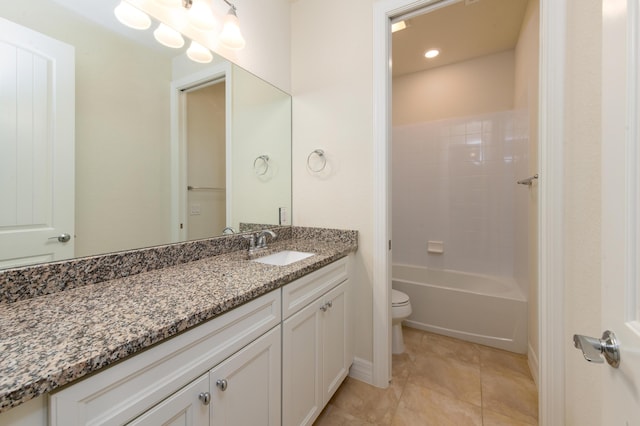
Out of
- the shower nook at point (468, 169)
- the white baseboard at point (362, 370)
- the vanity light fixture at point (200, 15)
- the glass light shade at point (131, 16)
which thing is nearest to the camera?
the glass light shade at point (131, 16)

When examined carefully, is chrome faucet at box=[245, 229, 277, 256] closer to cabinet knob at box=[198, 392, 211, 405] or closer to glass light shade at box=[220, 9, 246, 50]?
cabinet knob at box=[198, 392, 211, 405]

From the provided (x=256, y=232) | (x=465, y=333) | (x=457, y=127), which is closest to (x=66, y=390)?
(x=256, y=232)

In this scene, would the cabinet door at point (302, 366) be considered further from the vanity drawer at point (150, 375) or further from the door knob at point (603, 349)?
the door knob at point (603, 349)

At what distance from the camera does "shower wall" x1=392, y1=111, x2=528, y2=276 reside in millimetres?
2518

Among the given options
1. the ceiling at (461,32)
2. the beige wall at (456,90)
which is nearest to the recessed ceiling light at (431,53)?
the ceiling at (461,32)

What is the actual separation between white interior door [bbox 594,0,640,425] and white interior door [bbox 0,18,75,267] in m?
1.45

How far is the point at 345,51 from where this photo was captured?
1.71 meters

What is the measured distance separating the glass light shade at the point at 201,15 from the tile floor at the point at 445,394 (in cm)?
212

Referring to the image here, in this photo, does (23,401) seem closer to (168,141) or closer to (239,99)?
(168,141)

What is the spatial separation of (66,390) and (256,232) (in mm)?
1151

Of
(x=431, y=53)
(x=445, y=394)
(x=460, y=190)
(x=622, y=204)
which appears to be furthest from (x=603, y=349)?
(x=431, y=53)

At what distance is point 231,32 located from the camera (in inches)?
56.2

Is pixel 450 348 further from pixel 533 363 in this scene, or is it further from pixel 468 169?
pixel 468 169

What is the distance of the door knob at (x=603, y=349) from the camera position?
433 mm
